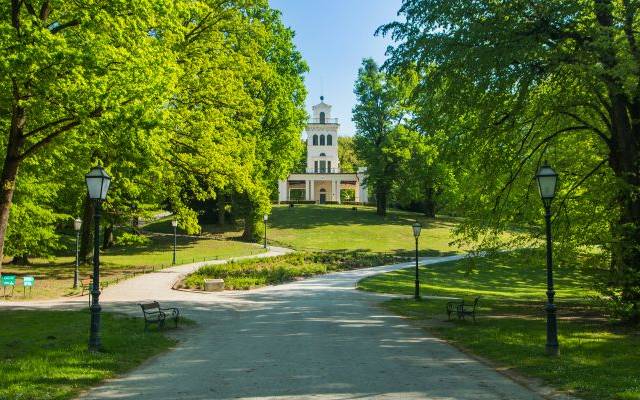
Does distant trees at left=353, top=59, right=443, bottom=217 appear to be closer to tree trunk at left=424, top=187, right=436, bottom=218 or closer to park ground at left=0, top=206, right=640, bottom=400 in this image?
tree trunk at left=424, top=187, right=436, bottom=218

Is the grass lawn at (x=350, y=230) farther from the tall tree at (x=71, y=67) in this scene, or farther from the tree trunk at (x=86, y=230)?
the tall tree at (x=71, y=67)

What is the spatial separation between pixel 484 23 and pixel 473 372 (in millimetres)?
9526

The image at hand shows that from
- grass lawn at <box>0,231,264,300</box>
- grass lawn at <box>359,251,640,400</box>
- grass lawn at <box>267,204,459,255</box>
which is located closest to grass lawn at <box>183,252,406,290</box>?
grass lawn at <box>0,231,264,300</box>

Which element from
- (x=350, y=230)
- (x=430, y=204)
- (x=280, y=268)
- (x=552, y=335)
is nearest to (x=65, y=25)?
(x=552, y=335)

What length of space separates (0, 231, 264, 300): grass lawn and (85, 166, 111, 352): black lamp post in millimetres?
12917

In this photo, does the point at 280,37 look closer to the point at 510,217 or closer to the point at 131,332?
the point at 510,217

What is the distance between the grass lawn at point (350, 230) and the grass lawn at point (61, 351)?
32557mm

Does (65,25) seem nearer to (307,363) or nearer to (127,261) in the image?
(307,363)

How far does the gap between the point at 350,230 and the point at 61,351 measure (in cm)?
4764

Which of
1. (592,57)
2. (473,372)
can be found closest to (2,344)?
(473,372)

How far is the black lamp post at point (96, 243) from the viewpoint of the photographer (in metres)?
11.1

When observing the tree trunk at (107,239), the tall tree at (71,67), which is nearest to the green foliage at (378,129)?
the tree trunk at (107,239)

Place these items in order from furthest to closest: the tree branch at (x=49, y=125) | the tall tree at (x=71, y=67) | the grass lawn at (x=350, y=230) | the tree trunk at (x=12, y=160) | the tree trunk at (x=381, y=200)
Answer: the tree trunk at (x=381, y=200)
the grass lawn at (x=350, y=230)
the tree trunk at (x=12, y=160)
the tree branch at (x=49, y=125)
the tall tree at (x=71, y=67)

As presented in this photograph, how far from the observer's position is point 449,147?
18.3 m
